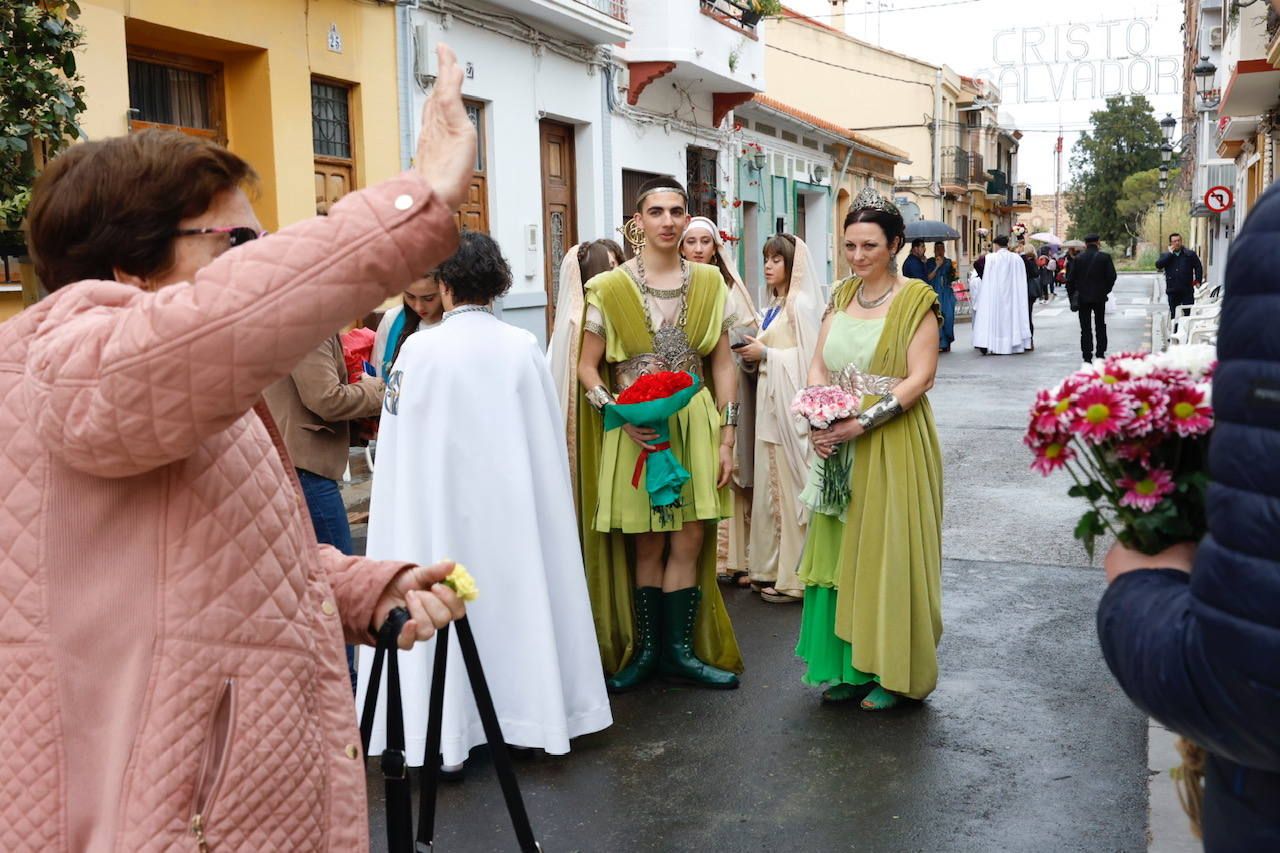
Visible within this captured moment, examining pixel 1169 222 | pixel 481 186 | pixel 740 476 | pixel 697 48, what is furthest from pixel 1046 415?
pixel 1169 222

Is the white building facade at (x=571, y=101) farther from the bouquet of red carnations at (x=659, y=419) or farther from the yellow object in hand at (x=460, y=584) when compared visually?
the yellow object in hand at (x=460, y=584)

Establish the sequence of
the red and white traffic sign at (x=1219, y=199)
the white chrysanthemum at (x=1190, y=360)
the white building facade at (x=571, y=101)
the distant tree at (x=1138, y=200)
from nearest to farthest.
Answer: the white chrysanthemum at (x=1190, y=360)
the white building facade at (x=571, y=101)
the red and white traffic sign at (x=1219, y=199)
the distant tree at (x=1138, y=200)

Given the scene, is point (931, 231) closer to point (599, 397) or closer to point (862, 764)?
point (599, 397)

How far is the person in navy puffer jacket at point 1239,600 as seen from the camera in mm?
1428

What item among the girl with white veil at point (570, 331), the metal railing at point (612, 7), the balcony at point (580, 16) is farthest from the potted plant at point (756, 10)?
the girl with white veil at point (570, 331)

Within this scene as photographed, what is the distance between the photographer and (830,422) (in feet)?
16.7

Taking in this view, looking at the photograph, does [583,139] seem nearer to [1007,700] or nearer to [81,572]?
[1007,700]

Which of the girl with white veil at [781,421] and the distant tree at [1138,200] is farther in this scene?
the distant tree at [1138,200]

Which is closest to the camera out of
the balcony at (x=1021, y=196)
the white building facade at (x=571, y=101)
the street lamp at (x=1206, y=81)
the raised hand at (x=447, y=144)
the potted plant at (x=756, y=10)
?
the raised hand at (x=447, y=144)

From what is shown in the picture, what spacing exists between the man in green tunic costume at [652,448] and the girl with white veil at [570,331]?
55 mm

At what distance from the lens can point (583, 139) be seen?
17.7 m

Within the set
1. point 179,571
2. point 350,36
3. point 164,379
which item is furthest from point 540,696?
point 350,36

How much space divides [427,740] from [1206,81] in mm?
32642

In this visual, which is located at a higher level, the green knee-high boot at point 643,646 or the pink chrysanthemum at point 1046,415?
the pink chrysanthemum at point 1046,415
